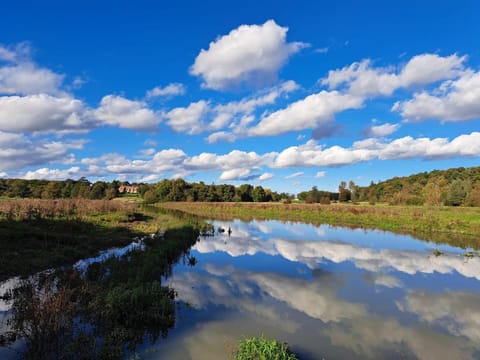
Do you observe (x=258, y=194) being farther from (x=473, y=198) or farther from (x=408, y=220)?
(x=408, y=220)

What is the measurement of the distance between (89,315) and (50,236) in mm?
11352

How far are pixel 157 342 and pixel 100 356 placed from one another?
1.38 m

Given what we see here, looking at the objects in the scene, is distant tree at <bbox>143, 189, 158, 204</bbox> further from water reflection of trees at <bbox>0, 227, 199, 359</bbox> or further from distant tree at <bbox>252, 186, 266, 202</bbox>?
water reflection of trees at <bbox>0, 227, 199, 359</bbox>

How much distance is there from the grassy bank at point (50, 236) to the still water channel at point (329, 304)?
17.0ft

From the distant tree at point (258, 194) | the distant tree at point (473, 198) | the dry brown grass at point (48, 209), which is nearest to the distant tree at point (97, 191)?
the distant tree at point (258, 194)

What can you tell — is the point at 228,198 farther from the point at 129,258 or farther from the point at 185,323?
the point at 185,323

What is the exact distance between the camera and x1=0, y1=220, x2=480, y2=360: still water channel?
7383 millimetres

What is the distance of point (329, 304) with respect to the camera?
10.4m

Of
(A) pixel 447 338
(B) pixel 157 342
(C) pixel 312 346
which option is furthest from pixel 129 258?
(A) pixel 447 338

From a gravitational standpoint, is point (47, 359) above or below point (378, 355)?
above

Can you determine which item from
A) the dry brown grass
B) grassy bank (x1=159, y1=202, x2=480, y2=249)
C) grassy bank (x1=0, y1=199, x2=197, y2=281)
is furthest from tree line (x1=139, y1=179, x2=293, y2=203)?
grassy bank (x1=0, y1=199, x2=197, y2=281)

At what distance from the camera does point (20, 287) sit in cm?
957

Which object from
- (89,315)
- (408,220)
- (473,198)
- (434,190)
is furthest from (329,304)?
(473,198)

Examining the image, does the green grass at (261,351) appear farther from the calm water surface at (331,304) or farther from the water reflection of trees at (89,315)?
the water reflection of trees at (89,315)
